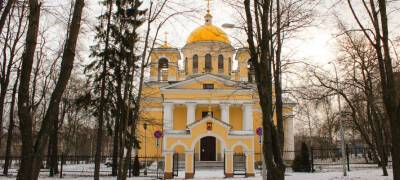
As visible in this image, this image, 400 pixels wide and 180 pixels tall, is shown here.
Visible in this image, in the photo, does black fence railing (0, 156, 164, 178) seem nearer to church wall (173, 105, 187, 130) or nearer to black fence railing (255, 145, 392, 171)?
church wall (173, 105, 187, 130)

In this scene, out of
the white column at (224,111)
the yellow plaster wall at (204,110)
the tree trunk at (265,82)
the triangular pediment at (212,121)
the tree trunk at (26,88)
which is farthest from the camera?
the yellow plaster wall at (204,110)

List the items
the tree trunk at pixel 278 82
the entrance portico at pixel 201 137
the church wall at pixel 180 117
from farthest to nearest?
the church wall at pixel 180 117 < the entrance portico at pixel 201 137 < the tree trunk at pixel 278 82

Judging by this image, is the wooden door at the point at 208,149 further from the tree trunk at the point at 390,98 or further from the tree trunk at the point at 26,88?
the tree trunk at the point at 26,88

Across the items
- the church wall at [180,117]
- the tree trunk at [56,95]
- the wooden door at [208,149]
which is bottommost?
the wooden door at [208,149]

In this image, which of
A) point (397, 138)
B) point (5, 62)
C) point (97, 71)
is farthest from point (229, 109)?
point (397, 138)

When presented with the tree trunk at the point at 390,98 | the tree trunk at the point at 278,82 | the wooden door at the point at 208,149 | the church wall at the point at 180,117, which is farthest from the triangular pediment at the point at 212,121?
the church wall at the point at 180,117

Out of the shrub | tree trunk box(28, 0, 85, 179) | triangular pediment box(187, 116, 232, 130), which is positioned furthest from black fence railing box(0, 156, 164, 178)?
tree trunk box(28, 0, 85, 179)

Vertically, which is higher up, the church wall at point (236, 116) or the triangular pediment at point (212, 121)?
the church wall at point (236, 116)

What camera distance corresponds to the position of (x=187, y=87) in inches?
1431

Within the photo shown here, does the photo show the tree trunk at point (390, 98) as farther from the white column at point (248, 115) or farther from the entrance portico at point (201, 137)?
the white column at point (248, 115)

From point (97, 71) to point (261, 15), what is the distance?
42.1ft

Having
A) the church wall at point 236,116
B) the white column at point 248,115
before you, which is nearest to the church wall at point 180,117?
the church wall at point 236,116

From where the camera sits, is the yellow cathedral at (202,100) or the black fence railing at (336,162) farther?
the yellow cathedral at (202,100)

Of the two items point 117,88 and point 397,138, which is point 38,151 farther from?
point 117,88
